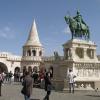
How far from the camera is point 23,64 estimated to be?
62.2m

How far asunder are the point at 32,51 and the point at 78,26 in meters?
31.2

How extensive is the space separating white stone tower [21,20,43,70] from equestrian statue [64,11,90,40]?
95.8 feet

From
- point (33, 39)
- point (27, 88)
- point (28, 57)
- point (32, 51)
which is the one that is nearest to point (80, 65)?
point (27, 88)

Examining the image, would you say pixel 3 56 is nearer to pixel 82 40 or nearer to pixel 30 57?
pixel 30 57

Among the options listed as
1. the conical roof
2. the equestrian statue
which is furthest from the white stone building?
the equestrian statue

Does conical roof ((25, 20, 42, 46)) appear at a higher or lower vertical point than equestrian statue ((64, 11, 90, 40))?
higher

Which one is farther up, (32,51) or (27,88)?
(32,51)

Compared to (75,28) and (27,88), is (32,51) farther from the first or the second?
(27,88)

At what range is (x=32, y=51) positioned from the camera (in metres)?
→ 62.5

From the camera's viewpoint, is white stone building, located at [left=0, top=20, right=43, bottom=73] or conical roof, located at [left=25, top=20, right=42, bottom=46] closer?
white stone building, located at [left=0, top=20, right=43, bottom=73]

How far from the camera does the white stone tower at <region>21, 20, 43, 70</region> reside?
61.1 m

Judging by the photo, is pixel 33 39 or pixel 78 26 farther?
pixel 33 39

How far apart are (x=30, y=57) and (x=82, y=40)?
30.8 meters

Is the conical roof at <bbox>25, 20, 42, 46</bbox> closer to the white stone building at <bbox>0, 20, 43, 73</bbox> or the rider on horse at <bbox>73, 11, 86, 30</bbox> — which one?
the white stone building at <bbox>0, 20, 43, 73</bbox>
